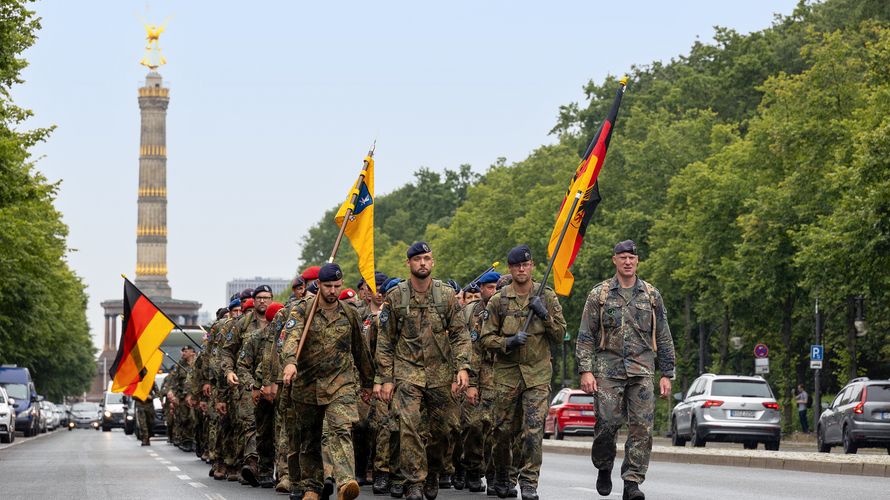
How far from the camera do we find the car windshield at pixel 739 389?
35.5 metres

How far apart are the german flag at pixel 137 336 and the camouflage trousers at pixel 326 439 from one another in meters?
15.7

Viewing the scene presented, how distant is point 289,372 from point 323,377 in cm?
54

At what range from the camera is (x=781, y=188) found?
49.6 metres

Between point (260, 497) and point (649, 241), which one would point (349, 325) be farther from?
point (649, 241)

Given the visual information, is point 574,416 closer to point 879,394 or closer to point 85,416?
point 879,394

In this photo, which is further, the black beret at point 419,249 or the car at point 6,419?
the car at point 6,419

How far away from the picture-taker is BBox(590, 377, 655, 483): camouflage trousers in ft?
47.8

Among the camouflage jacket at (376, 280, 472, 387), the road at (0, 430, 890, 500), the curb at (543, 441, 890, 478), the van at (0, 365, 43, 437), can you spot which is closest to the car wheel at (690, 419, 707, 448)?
the curb at (543, 441, 890, 478)

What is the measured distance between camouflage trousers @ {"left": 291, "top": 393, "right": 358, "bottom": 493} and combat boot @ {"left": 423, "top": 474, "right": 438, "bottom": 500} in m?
1.41

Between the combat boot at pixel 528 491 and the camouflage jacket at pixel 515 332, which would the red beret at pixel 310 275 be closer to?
the camouflage jacket at pixel 515 332

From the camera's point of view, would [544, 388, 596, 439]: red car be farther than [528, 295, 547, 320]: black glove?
Yes

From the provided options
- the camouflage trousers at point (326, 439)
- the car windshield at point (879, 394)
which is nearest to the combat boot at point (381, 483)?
the camouflage trousers at point (326, 439)

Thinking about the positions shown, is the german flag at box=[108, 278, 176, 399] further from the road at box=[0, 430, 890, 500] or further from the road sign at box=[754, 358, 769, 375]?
the road sign at box=[754, 358, 769, 375]

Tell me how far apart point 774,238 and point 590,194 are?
98.4ft
